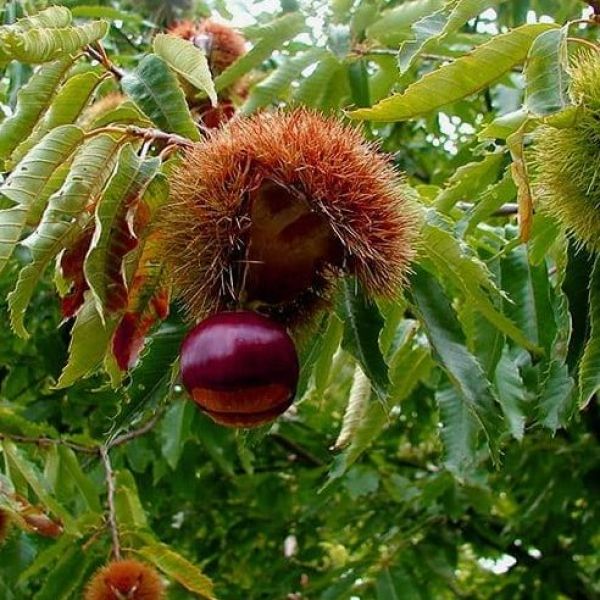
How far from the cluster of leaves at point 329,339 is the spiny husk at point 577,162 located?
1.7 inches

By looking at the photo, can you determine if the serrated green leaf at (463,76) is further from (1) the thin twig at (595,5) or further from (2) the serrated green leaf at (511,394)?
(2) the serrated green leaf at (511,394)

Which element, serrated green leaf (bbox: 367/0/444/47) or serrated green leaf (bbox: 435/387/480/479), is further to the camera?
serrated green leaf (bbox: 367/0/444/47)

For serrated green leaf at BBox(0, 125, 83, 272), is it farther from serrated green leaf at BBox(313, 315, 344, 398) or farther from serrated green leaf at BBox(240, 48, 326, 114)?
serrated green leaf at BBox(240, 48, 326, 114)

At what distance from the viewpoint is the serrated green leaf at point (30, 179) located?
1255 millimetres

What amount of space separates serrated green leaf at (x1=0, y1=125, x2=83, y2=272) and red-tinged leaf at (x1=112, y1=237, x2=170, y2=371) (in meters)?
0.16

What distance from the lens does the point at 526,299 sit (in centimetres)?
188

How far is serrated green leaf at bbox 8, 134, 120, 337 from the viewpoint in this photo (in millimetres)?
1232

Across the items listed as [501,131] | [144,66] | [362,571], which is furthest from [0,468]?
[501,131]

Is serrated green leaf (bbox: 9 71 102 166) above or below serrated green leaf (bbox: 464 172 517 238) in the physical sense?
above

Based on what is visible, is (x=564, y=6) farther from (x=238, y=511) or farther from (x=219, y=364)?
(x=238, y=511)

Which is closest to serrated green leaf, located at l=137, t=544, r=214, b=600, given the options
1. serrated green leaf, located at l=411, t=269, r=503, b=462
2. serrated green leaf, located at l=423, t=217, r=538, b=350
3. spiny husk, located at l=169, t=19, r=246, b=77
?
serrated green leaf, located at l=411, t=269, r=503, b=462

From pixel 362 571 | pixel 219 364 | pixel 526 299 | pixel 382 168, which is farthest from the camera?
pixel 362 571

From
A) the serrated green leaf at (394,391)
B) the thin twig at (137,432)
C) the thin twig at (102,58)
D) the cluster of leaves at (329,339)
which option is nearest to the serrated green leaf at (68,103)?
the cluster of leaves at (329,339)

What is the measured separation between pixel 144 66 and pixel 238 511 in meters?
2.62
